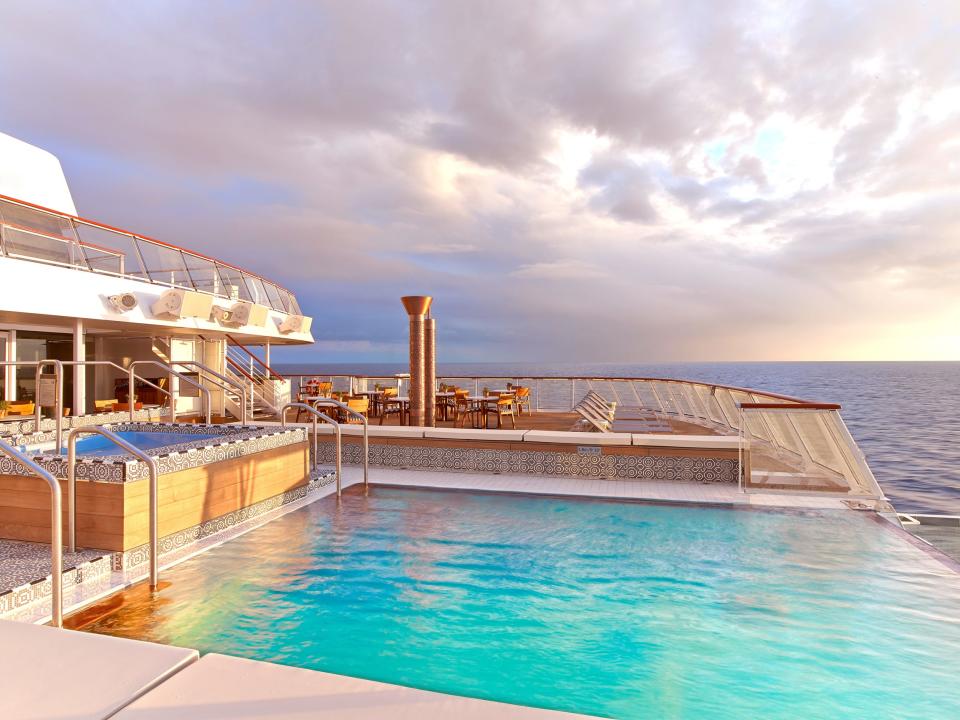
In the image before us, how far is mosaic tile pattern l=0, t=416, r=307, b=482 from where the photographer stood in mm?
3785

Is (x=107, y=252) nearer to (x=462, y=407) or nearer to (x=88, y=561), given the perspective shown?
(x=462, y=407)

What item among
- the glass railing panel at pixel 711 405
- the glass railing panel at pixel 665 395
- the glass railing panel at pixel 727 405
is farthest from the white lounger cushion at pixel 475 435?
the glass railing panel at pixel 665 395

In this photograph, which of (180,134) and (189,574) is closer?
(189,574)

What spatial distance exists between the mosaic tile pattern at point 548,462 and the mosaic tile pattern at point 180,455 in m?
1.71

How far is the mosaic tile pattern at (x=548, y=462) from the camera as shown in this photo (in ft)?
21.7

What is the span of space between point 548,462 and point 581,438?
0.56 meters

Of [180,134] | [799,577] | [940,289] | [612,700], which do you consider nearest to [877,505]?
[799,577]

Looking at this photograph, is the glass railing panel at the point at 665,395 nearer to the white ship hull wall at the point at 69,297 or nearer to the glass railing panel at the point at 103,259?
the white ship hull wall at the point at 69,297

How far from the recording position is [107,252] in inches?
416

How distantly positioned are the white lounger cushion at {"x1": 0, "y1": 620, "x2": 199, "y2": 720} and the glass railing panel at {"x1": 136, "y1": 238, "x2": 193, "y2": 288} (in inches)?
454

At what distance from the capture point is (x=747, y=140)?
1131cm

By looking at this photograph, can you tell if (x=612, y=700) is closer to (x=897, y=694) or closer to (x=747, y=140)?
(x=897, y=694)

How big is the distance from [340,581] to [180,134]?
47.7 feet

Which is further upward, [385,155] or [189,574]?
[385,155]
